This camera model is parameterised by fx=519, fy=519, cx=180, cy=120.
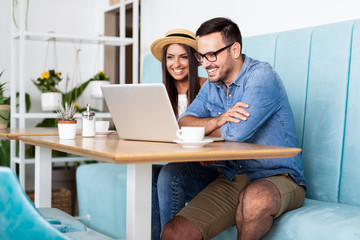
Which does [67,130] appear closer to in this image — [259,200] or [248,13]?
[259,200]

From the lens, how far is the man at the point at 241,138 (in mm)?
1750

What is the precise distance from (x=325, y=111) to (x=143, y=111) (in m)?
0.84

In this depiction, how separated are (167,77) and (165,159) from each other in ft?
4.05

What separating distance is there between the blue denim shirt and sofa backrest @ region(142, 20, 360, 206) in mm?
236

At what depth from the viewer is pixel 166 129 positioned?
1.73 metres

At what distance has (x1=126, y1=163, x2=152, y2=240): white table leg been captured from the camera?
1587mm

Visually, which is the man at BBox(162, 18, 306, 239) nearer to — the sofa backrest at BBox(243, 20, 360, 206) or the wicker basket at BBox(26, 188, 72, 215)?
the sofa backrest at BBox(243, 20, 360, 206)

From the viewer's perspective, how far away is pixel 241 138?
1.79 metres

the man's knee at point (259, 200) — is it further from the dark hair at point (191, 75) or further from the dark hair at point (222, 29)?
the dark hair at point (191, 75)

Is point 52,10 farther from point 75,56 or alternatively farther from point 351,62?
point 351,62

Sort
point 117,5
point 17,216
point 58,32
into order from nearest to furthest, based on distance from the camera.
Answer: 1. point 17,216
2. point 117,5
3. point 58,32

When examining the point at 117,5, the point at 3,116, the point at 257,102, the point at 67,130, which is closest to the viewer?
the point at 257,102

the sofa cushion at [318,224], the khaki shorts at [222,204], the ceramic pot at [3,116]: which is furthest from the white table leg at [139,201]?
the ceramic pot at [3,116]

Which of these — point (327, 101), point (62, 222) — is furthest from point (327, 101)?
point (62, 222)
